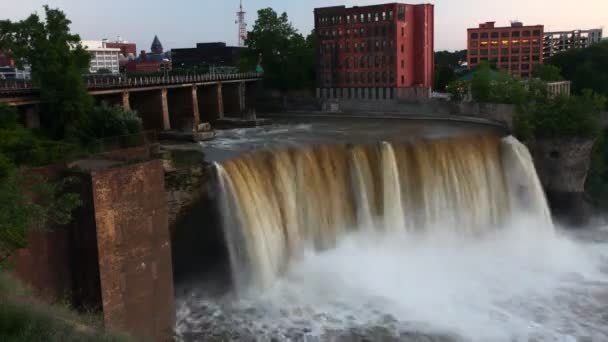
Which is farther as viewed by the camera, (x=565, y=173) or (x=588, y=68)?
(x=588, y=68)

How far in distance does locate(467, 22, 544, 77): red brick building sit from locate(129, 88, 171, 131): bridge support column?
2803 inches

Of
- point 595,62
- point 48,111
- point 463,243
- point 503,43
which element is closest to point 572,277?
point 463,243

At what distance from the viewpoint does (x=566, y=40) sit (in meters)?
135

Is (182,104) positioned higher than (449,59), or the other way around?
(449,59)

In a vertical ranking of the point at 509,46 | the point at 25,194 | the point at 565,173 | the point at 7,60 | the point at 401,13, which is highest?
the point at 401,13

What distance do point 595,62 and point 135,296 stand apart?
56467mm

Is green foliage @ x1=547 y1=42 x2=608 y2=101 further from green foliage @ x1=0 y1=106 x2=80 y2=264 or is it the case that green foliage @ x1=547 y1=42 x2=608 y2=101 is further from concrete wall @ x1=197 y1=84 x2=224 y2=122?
green foliage @ x1=0 y1=106 x2=80 y2=264

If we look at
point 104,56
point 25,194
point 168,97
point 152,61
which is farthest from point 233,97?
point 104,56

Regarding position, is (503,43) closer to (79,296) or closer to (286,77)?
(286,77)

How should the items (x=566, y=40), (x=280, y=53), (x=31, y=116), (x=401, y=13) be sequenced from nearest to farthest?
(x=31, y=116), (x=401, y=13), (x=280, y=53), (x=566, y=40)

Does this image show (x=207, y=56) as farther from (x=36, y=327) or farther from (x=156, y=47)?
(x=36, y=327)

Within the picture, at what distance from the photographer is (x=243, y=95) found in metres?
55.7

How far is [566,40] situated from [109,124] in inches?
5080

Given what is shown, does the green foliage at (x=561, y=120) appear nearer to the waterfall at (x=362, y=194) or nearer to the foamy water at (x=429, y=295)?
the waterfall at (x=362, y=194)
